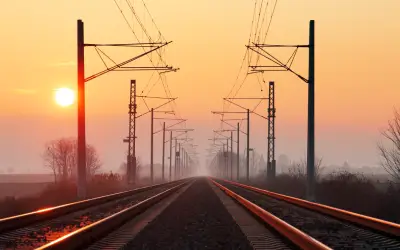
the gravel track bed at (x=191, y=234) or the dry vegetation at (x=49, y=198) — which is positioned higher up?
the gravel track bed at (x=191, y=234)

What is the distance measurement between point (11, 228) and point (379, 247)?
923cm

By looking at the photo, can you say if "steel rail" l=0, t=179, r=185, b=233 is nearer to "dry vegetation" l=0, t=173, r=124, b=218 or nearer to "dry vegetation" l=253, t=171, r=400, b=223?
"dry vegetation" l=0, t=173, r=124, b=218

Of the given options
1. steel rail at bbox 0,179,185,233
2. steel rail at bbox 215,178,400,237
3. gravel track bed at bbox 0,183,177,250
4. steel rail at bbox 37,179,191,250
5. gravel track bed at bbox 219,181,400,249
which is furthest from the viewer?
steel rail at bbox 0,179,185,233

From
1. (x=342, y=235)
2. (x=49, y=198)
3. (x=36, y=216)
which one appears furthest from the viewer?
(x=49, y=198)

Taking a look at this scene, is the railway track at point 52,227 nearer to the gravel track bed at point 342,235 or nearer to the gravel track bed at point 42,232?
the gravel track bed at point 42,232

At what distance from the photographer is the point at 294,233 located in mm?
11469

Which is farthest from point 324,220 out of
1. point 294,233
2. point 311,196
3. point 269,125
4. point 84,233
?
point 269,125

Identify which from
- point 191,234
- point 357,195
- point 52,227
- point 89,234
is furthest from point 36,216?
point 357,195

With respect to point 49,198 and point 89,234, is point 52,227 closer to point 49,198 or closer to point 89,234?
point 89,234

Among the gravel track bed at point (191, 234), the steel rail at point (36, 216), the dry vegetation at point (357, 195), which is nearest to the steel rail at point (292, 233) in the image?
the gravel track bed at point (191, 234)

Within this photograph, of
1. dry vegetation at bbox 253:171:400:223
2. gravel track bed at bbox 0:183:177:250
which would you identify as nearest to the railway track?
gravel track bed at bbox 0:183:177:250

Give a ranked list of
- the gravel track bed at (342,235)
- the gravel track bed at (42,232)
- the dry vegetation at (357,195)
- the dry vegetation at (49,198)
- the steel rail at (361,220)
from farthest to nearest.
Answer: the dry vegetation at (49,198) < the dry vegetation at (357,195) < the steel rail at (361,220) < the gravel track bed at (42,232) < the gravel track bed at (342,235)

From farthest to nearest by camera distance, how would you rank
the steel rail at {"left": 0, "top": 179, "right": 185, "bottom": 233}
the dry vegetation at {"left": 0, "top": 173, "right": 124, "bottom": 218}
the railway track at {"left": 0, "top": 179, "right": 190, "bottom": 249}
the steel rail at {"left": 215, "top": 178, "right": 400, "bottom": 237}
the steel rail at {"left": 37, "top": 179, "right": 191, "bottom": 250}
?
the dry vegetation at {"left": 0, "top": 173, "right": 124, "bottom": 218}
the steel rail at {"left": 0, "top": 179, "right": 185, "bottom": 233}
the steel rail at {"left": 215, "top": 178, "right": 400, "bottom": 237}
the railway track at {"left": 0, "top": 179, "right": 190, "bottom": 249}
the steel rail at {"left": 37, "top": 179, "right": 191, "bottom": 250}

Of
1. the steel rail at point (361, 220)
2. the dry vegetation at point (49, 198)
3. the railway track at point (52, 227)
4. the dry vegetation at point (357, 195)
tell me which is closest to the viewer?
the railway track at point (52, 227)
